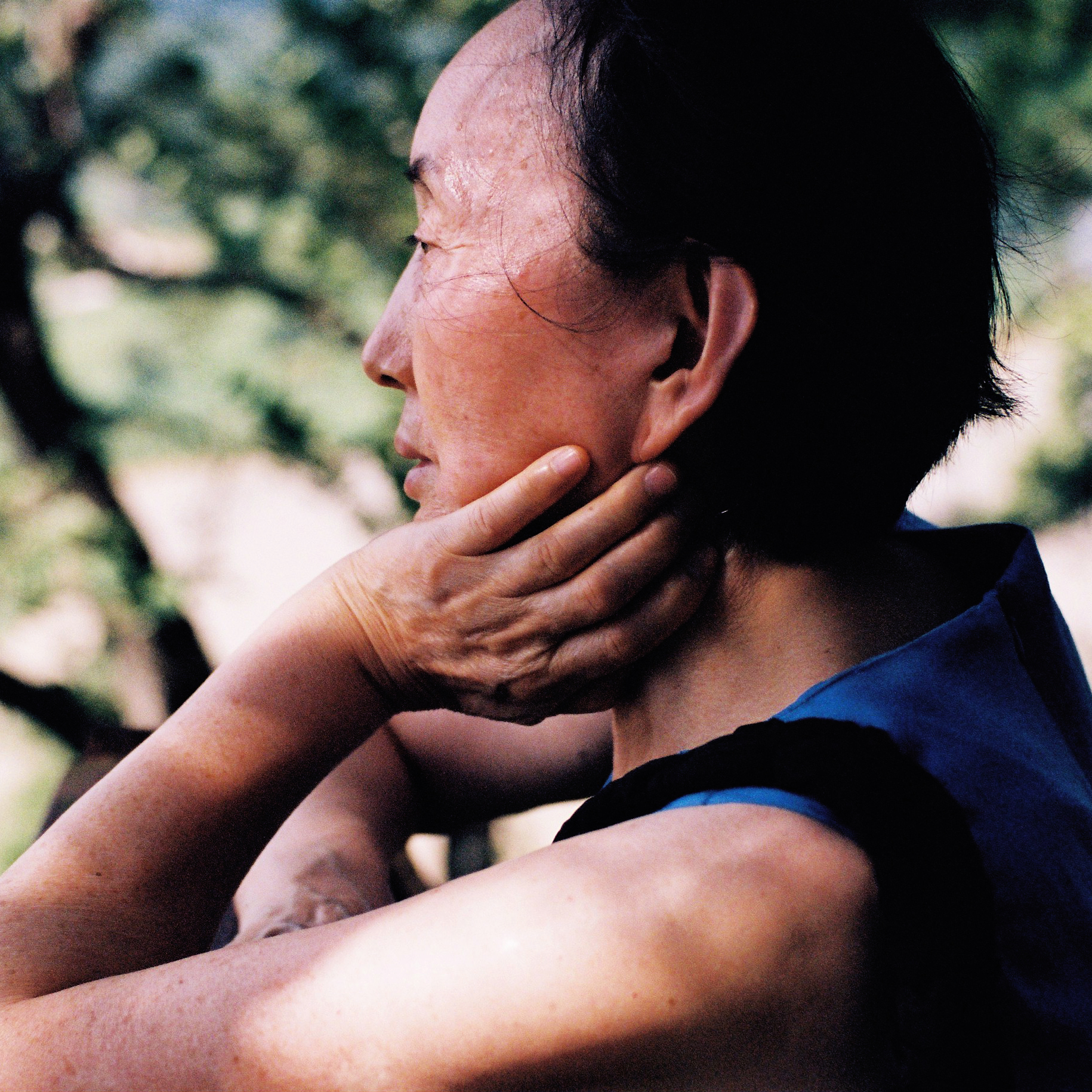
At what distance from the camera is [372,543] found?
161 cm

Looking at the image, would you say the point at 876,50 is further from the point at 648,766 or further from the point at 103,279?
the point at 103,279

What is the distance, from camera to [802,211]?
1262 mm

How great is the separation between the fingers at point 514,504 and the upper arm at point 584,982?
0.49 m

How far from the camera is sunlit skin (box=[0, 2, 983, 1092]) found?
0.99 m

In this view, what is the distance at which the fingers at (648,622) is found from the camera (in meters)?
1.40

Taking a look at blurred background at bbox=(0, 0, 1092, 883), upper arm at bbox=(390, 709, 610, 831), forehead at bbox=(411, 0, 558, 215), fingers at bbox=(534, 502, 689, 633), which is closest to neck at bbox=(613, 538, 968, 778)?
fingers at bbox=(534, 502, 689, 633)

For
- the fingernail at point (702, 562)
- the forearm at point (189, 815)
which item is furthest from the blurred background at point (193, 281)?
the fingernail at point (702, 562)

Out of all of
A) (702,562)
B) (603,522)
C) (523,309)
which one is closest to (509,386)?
(523,309)

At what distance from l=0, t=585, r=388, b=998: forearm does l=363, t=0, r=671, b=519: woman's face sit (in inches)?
15.7

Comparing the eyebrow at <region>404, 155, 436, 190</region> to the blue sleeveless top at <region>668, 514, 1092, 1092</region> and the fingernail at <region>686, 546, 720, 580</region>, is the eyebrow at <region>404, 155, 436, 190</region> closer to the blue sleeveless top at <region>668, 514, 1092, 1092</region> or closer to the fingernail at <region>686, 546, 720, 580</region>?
the fingernail at <region>686, 546, 720, 580</region>

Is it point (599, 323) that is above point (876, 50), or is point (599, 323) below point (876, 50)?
below

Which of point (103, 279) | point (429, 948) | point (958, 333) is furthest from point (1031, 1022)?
point (103, 279)

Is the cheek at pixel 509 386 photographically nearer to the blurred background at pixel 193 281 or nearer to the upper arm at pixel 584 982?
the upper arm at pixel 584 982

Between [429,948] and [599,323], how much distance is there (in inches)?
31.6
